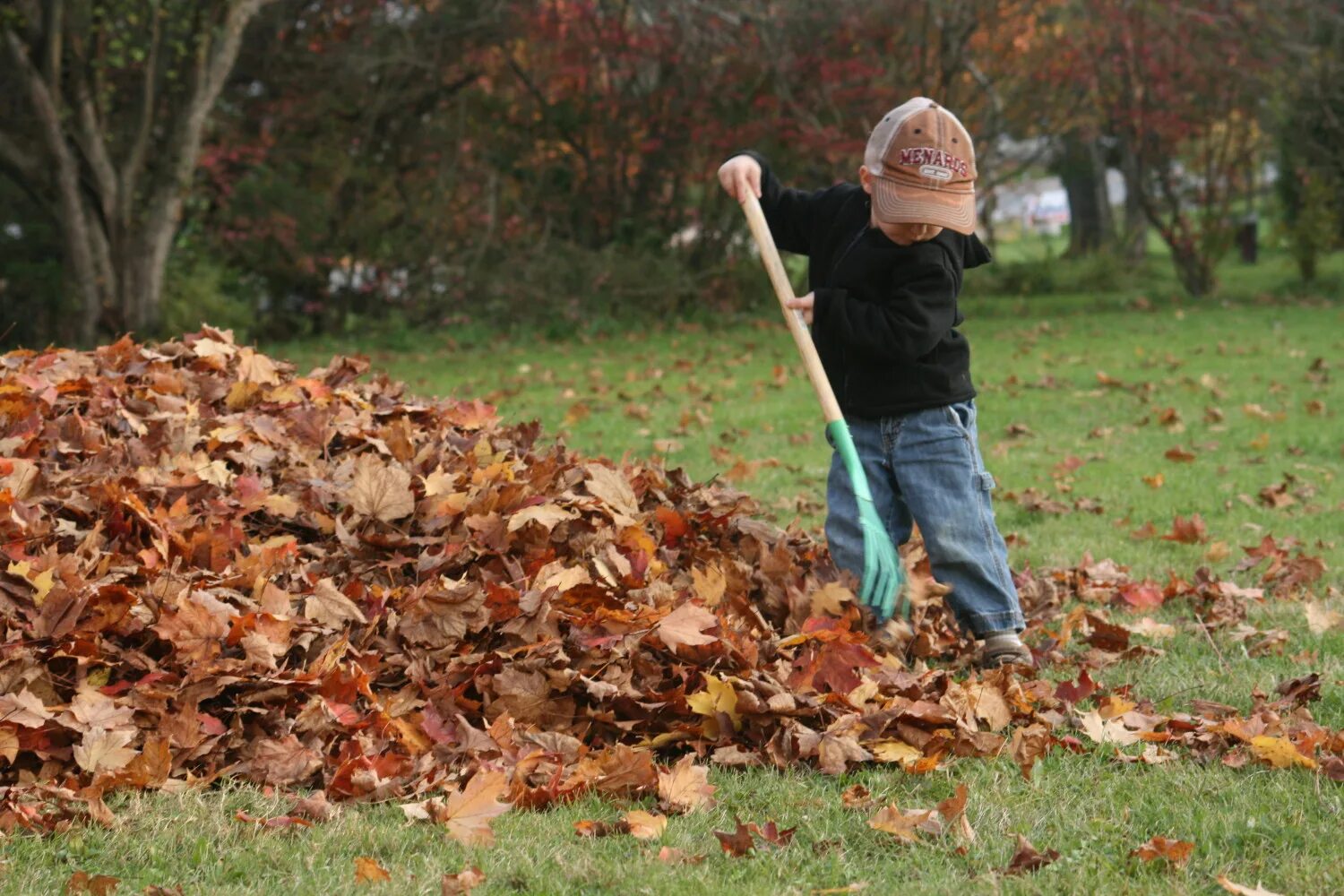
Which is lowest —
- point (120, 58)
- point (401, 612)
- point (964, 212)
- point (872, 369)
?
point (401, 612)

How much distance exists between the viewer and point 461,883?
8.39 feet

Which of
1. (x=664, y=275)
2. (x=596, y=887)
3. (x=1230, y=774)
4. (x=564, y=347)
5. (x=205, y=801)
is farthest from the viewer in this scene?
(x=664, y=275)

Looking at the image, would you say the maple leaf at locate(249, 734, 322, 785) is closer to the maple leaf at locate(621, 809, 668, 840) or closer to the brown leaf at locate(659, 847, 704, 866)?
the maple leaf at locate(621, 809, 668, 840)

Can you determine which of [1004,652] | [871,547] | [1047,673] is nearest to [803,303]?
[871,547]

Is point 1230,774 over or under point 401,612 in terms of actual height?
under

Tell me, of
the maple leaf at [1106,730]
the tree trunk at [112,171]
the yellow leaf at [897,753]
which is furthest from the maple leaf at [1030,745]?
the tree trunk at [112,171]

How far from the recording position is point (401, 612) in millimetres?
3512

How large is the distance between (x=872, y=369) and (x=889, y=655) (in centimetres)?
78

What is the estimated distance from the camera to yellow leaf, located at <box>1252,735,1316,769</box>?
3.11 meters

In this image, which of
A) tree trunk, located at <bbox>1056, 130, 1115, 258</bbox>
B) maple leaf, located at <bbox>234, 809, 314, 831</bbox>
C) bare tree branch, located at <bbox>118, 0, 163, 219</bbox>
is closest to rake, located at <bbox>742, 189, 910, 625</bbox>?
maple leaf, located at <bbox>234, 809, 314, 831</bbox>

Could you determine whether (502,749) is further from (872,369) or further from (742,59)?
(742,59)

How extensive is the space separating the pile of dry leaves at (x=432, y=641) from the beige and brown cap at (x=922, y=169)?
3.38ft

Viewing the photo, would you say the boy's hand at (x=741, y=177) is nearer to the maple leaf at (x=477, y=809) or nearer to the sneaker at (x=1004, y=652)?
the sneaker at (x=1004, y=652)

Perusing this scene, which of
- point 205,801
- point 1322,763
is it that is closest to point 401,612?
point 205,801
